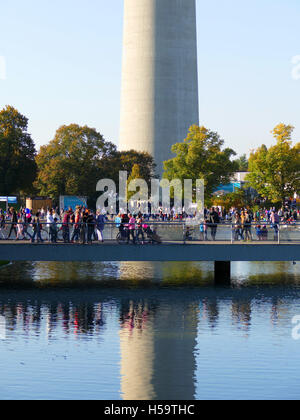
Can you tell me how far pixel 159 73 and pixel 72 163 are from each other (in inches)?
1431

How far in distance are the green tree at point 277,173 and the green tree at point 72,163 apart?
2805 centimetres

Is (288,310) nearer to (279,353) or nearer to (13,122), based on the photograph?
(279,353)

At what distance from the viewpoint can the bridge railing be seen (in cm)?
4106

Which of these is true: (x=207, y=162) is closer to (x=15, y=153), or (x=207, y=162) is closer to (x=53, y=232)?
(x=15, y=153)

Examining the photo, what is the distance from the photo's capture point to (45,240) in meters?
41.0

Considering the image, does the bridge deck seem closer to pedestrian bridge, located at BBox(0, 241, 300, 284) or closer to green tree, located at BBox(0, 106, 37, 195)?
pedestrian bridge, located at BBox(0, 241, 300, 284)

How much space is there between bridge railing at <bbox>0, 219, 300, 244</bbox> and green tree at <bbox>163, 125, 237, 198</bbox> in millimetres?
46977

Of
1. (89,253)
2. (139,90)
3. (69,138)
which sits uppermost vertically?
(139,90)

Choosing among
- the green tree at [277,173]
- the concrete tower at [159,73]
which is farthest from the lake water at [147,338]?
the concrete tower at [159,73]

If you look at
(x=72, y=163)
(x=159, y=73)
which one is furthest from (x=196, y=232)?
(x=159, y=73)

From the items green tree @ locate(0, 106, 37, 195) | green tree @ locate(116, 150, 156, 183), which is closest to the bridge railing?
green tree @ locate(0, 106, 37, 195)

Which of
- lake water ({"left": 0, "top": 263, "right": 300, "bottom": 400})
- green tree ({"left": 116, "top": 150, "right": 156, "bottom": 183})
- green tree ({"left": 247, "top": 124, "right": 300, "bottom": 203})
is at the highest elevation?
green tree ({"left": 116, "top": 150, "right": 156, "bottom": 183})
